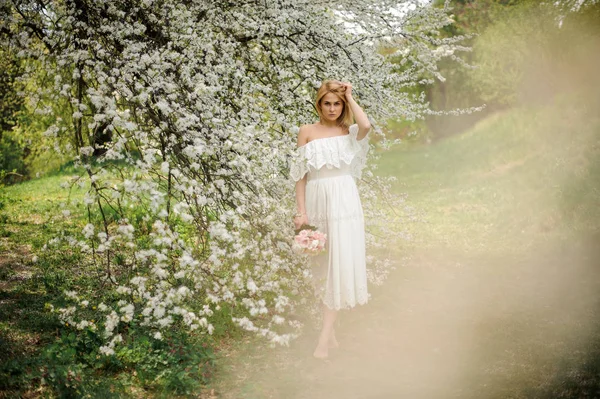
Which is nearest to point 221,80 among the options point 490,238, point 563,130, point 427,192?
point 490,238

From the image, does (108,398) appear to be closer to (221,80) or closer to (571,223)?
(221,80)

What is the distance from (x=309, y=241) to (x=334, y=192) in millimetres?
548

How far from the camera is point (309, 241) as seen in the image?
13.7 feet

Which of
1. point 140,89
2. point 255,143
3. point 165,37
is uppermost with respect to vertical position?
point 165,37

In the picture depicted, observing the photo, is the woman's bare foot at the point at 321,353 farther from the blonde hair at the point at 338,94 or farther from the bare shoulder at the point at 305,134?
the blonde hair at the point at 338,94

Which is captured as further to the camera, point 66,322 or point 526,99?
point 526,99

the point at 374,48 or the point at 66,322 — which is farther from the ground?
the point at 374,48

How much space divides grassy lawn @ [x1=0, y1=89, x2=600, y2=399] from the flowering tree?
45 cm

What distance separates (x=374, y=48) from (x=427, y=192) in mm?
8602

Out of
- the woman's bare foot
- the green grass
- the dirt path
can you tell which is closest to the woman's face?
the green grass

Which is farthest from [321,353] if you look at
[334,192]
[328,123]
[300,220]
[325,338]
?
[328,123]

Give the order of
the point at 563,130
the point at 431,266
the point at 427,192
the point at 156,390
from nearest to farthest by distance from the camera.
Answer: the point at 156,390 < the point at 431,266 < the point at 563,130 < the point at 427,192

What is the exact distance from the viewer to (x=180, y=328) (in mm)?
4883

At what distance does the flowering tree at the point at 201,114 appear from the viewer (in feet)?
11.9
